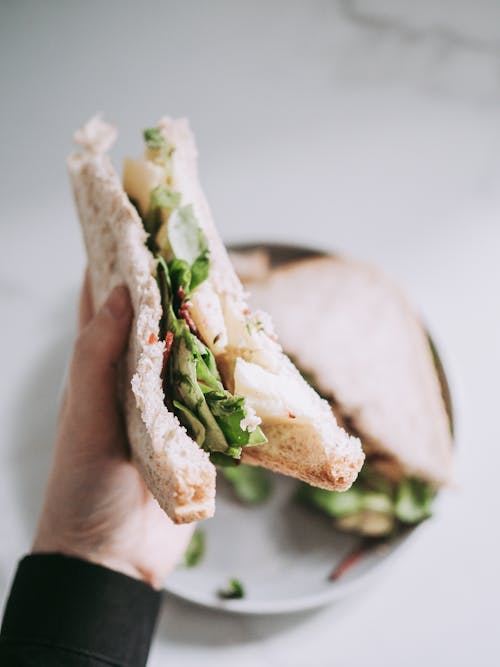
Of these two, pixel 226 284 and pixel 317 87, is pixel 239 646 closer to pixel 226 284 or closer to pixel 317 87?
pixel 226 284

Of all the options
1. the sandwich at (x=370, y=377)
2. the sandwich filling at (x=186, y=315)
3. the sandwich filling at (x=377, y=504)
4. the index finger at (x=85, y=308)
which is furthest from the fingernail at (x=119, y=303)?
the sandwich filling at (x=377, y=504)

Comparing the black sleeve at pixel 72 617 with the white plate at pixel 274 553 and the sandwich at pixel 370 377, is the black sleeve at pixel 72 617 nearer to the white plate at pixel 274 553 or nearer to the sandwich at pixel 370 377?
the white plate at pixel 274 553

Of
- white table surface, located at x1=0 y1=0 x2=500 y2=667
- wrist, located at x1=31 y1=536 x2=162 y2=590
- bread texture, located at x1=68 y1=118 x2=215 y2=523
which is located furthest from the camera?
white table surface, located at x1=0 y1=0 x2=500 y2=667

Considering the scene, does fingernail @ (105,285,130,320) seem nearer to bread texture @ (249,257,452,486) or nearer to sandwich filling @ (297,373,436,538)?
bread texture @ (249,257,452,486)

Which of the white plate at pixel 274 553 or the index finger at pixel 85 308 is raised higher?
the index finger at pixel 85 308

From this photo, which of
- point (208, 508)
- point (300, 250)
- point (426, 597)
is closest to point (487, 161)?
point (300, 250)

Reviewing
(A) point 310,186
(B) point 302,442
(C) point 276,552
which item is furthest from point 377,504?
(A) point 310,186

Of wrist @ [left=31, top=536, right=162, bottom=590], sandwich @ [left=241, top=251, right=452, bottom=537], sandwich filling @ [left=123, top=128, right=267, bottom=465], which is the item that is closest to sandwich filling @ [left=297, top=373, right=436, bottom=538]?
sandwich @ [left=241, top=251, right=452, bottom=537]
